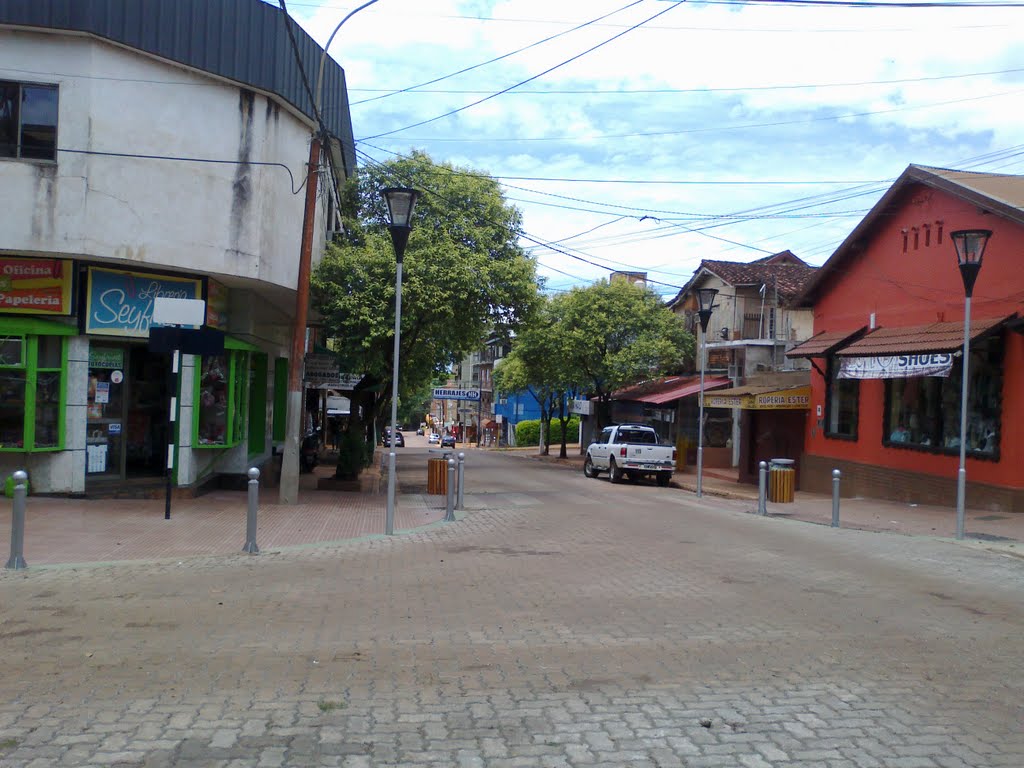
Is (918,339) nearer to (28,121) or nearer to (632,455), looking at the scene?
(632,455)

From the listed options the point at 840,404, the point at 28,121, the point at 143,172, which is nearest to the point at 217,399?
the point at 143,172

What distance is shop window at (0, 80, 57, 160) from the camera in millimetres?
15805

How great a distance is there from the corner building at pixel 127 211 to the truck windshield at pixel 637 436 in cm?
1381

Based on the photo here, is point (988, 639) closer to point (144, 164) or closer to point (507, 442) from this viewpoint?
point (144, 164)

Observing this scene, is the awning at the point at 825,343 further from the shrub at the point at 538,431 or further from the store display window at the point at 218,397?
the shrub at the point at 538,431

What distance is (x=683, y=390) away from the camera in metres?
35.4

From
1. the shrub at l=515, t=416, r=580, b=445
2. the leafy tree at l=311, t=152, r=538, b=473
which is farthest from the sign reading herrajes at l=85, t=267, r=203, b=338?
the shrub at l=515, t=416, r=580, b=445

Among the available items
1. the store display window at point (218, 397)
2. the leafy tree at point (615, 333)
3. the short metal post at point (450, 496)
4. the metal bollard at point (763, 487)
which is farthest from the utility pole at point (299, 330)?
the leafy tree at point (615, 333)

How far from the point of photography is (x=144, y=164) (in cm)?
1639

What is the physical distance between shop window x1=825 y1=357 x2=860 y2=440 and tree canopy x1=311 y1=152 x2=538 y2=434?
9.12 m

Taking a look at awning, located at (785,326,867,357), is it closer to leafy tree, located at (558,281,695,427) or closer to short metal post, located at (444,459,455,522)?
leafy tree, located at (558,281,695,427)

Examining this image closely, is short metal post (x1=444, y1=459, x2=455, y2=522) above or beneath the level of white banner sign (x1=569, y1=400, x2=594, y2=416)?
beneath

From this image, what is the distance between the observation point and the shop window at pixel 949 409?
1842cm

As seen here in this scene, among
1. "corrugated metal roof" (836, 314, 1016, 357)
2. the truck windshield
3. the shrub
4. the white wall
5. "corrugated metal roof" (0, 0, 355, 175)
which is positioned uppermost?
"corrugated metal roof" (0, 0, 355, 175)
